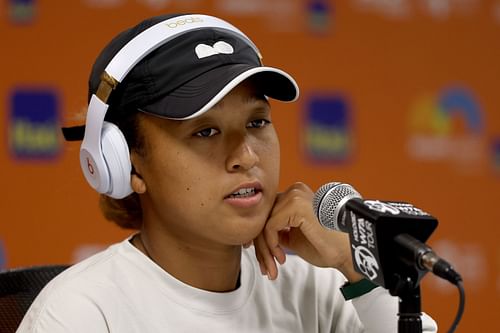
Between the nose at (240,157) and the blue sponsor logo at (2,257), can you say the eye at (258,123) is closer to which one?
the nose at (240,157)

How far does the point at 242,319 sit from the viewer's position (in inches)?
64.1

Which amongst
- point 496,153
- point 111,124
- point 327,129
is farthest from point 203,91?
point 496,153

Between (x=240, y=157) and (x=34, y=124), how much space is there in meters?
1.77

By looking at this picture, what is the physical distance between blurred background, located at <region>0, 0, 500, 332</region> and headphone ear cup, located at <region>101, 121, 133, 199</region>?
5.23 ft

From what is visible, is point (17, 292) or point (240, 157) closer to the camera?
point (240, 157)

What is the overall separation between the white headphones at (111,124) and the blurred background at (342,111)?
1587mm

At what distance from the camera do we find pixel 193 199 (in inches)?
59.1

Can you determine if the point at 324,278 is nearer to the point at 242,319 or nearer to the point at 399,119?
the point at 242,319

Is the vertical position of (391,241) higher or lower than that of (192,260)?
higher

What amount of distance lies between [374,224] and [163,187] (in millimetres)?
585

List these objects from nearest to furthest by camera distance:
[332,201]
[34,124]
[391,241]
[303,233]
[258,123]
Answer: [391,241] < [332,201] < [258,123] < [303,233] < [34,124]

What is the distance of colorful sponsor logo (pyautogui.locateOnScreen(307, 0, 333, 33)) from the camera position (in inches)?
128

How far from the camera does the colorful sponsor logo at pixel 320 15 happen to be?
324 cm

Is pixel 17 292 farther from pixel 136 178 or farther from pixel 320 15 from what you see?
pixel 320 15
